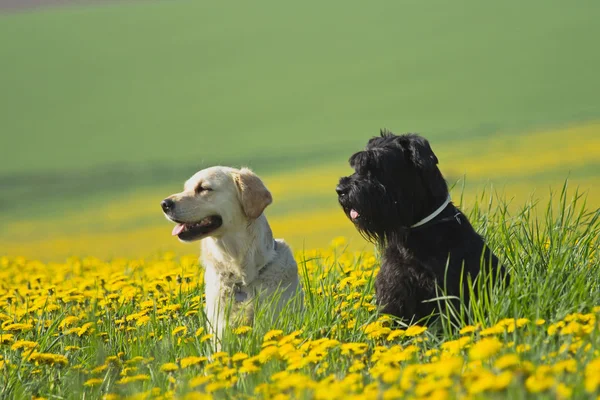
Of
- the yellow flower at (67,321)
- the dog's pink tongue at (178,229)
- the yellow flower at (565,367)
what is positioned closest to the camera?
the yellow flower at (565,367)

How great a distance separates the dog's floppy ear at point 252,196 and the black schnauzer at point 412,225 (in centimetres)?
65

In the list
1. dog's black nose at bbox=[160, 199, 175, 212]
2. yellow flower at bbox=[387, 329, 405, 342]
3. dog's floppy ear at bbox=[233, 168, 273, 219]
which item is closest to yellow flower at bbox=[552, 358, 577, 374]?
yellow flower at bbox=[387, 329, 405, 342]

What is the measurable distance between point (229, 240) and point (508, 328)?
2167 millimetres

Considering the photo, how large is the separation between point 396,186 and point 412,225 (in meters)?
0.25

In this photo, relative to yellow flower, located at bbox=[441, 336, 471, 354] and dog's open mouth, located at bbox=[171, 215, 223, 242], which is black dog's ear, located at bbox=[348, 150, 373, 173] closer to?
dog's open mouth, located at bbox=[171, 215, 223, 242]

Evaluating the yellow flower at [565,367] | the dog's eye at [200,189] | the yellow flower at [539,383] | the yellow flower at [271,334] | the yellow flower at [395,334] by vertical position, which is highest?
the dog's eye at [200,189]

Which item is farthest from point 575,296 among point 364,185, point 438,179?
point 364,185

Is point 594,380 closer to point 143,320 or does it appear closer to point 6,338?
point 143,320

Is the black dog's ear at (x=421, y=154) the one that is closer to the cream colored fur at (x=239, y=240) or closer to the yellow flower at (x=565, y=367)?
the cream colored fur at (x=239, y=240)

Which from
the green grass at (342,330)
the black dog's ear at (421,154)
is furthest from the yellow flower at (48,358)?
the black dog's ear at (421,154)

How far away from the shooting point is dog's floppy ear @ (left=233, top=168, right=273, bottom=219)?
590 cm

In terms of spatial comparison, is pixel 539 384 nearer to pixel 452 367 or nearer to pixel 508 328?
pixel 452 367

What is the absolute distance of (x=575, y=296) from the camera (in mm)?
4980

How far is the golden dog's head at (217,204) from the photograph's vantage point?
5898 mm
